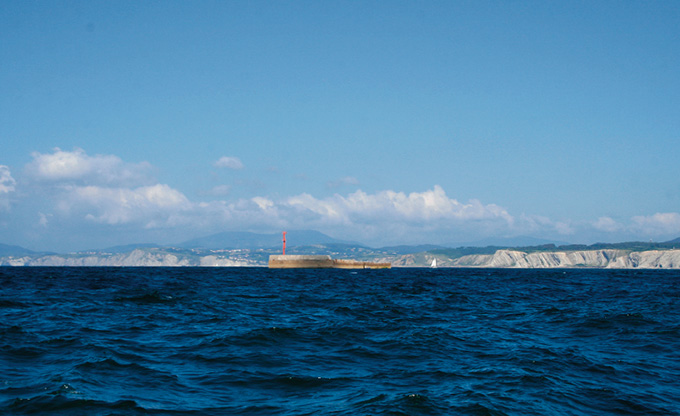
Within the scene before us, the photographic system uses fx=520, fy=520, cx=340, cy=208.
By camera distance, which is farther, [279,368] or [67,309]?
[67,309]

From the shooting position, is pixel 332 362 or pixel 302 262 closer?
pixel 332 362

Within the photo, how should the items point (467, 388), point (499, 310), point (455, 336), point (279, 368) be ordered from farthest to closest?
1. point (499, 310)
2. point (455, 336)
3. point (279, 368)
4. point (467, 388)

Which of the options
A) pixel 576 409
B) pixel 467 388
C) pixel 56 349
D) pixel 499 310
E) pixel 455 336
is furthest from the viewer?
pixel 499 310

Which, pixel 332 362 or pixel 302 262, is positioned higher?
pixel 302 262

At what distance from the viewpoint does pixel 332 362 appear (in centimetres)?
1572

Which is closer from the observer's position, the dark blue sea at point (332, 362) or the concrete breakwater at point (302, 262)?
the dark blue sea at point (332, 362)

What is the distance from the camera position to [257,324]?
22.4 m

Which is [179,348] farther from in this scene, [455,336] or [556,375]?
[556,375]

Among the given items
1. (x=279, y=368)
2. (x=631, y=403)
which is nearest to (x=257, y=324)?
(x=279, y=368)

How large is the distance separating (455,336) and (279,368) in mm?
8144

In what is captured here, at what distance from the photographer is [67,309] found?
2703 centimetres

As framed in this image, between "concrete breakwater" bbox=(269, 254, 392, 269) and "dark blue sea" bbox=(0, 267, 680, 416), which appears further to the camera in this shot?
"concrete breakwater" bbox=(269, 254, 392, 269)

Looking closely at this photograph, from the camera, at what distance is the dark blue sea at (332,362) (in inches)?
443

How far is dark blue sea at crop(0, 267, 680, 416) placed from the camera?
11258 millimetres
